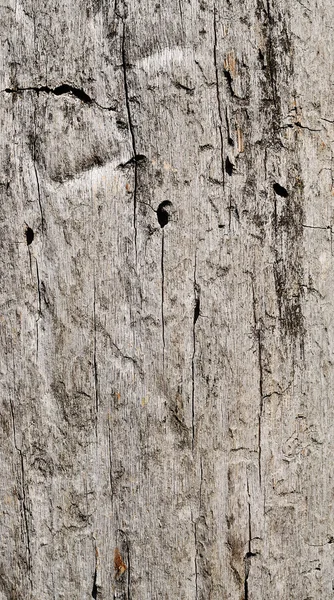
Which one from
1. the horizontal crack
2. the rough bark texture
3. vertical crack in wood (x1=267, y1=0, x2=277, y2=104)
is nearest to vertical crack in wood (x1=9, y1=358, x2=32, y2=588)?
the rough bark texture

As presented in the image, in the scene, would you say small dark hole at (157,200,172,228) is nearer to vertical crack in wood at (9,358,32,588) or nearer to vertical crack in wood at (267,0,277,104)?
vertical crack in wood at (267,0,277,104)

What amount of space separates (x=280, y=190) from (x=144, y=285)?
45 centimetres

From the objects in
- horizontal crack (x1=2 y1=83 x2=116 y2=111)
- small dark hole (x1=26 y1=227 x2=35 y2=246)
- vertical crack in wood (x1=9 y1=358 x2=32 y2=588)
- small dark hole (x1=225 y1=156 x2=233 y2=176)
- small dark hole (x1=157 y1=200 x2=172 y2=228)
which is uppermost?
horizontal crack (x1=2 y1=83 x2=116 y2=111)

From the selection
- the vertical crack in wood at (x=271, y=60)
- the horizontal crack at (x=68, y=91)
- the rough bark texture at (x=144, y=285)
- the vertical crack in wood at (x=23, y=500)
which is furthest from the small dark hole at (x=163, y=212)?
the vertical crack in wood at (x=23, y=500)

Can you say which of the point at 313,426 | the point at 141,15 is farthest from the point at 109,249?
the point at 313,426

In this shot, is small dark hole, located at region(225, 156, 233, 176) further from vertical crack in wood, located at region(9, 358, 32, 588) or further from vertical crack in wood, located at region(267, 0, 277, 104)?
vertical crack in wood, located at region(9, 358, 32, 588)

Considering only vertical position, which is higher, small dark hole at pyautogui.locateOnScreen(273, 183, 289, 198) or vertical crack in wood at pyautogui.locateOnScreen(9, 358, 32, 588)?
small dark hole at pyautogui.locateOnScreen(273, 183, 289, 198)

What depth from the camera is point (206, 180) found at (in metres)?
1.64

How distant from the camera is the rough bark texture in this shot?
5.33 ft

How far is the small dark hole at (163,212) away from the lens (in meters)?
1.63

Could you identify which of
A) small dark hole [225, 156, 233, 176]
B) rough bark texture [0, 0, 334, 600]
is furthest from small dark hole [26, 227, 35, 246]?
small dark hole [225, 156, 233, 176]

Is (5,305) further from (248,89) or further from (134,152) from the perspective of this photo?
(248,89)

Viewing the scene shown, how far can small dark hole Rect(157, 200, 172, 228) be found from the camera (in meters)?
1.63

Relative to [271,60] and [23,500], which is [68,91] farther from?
[23,500]
